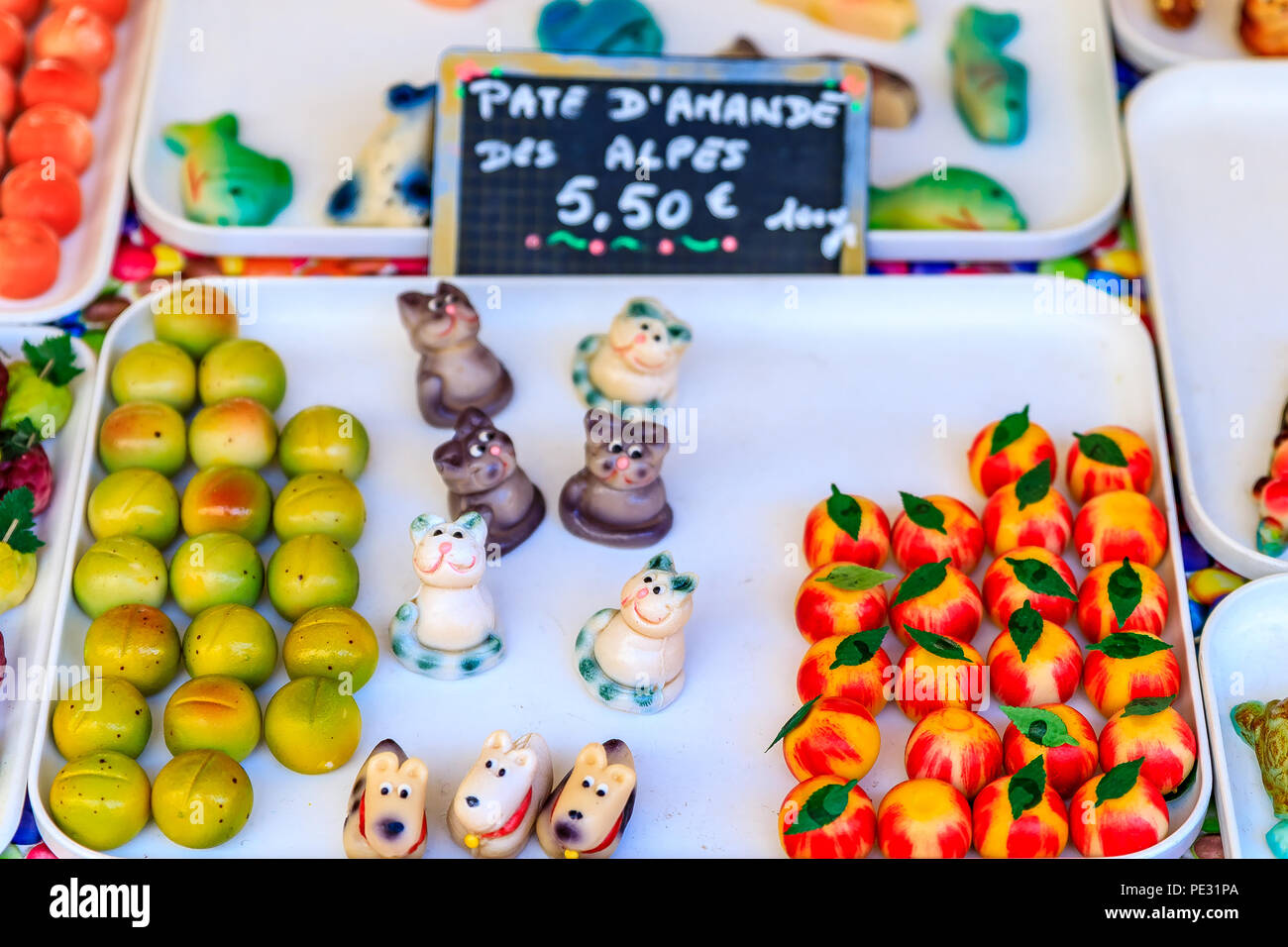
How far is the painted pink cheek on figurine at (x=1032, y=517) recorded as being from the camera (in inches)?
69.4

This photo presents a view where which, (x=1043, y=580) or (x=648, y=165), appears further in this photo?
(x=648, y=165)

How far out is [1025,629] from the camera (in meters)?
1.64

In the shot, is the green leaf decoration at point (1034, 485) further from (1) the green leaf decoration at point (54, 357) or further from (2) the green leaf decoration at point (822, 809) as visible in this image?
(1) the green leaf decoration at point (54, 357)

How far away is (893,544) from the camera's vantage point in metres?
1.79

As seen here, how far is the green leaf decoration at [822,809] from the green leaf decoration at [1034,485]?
48 cm

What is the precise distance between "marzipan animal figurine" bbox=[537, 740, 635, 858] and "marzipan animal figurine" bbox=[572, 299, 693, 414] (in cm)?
55

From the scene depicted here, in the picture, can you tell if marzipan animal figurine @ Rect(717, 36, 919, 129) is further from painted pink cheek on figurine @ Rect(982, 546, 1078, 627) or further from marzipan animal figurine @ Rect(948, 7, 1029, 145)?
painted pink cheek on figurine @ Rect(982, 546, 1078, 627)

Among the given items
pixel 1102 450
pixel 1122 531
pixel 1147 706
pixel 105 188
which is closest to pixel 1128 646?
pixel 1147 706

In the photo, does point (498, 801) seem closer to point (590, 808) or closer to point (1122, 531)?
point (590, 808)

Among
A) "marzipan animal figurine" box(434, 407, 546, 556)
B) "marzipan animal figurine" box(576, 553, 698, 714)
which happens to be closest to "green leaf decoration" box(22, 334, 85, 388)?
"marzipan animal figurine" box(434, 407, 546, 556)

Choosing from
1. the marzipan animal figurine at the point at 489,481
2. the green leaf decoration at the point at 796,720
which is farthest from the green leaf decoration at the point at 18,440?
the green leaf decoration at the point at 796,720

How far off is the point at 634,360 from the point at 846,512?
0.35m

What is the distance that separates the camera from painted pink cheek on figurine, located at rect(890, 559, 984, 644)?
168 centimetres
